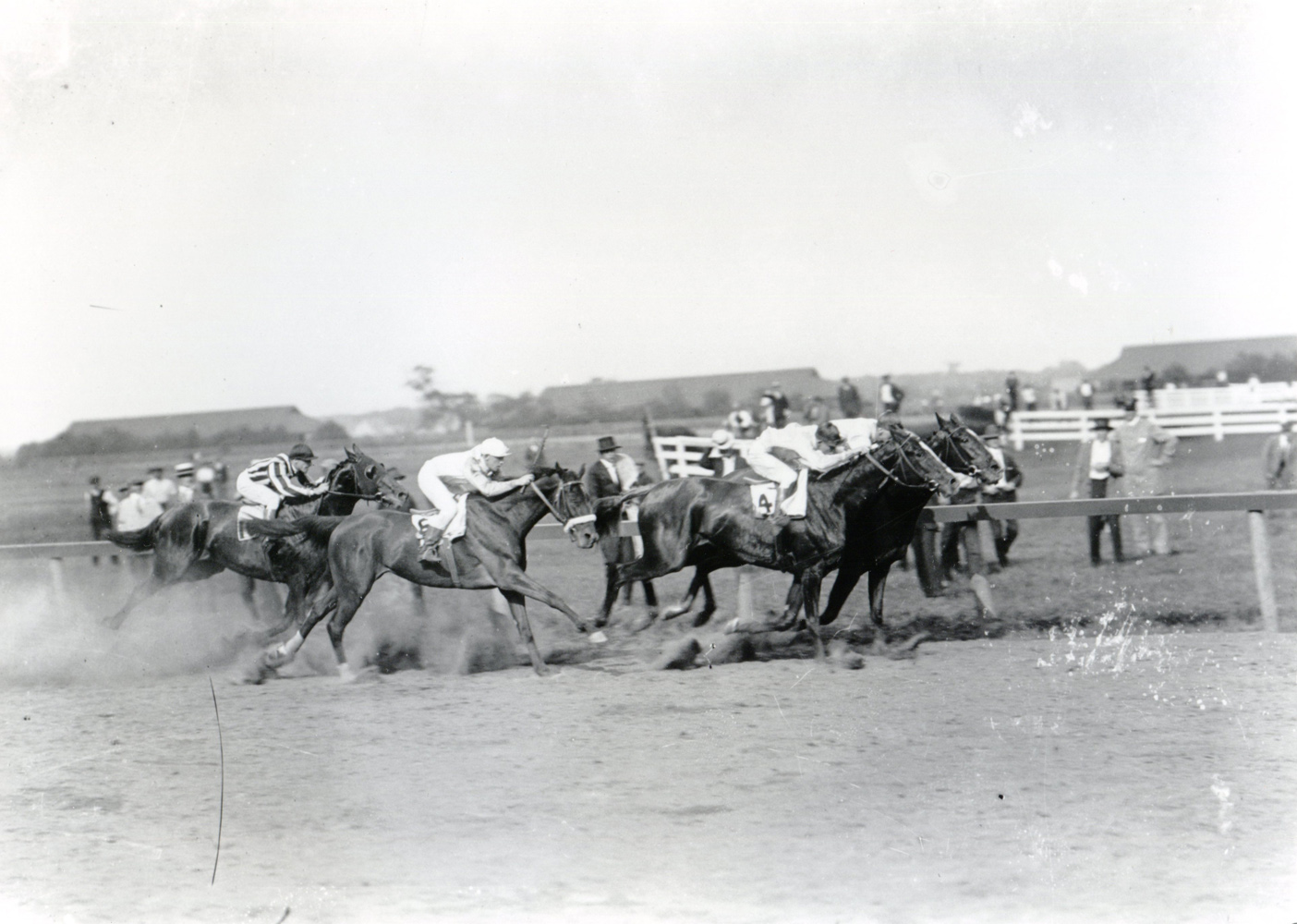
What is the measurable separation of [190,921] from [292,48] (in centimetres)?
575

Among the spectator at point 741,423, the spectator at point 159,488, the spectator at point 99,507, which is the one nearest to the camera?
the spectator at point 741,423

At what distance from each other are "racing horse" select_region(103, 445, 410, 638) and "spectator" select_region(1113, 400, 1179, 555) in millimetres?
6393

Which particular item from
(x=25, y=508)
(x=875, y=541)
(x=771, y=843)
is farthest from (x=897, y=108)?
(x=25, y=508)

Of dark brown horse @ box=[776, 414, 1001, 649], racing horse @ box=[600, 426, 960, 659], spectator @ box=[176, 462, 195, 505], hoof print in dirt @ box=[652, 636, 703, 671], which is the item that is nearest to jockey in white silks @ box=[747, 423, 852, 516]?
racing horse @ box=[600, 426, 960, 659]

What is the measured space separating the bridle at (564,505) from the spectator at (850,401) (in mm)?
3662

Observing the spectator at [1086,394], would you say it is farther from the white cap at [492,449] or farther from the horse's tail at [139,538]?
the horse's tail at [139,538]

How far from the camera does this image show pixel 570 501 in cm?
724

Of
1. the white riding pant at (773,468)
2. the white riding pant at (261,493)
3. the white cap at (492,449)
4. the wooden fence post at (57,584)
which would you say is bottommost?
the wooden fence post at (57,584)

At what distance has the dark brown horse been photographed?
738 cm

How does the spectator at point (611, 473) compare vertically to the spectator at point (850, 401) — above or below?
below

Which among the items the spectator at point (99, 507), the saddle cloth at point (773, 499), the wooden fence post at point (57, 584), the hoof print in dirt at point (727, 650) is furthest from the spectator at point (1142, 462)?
the spectator at point (99, 507)

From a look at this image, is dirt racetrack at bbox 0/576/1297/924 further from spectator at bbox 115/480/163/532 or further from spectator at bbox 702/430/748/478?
spectator at bbox 115/480/163/532

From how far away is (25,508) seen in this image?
11516mm

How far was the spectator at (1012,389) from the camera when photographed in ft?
30.9
